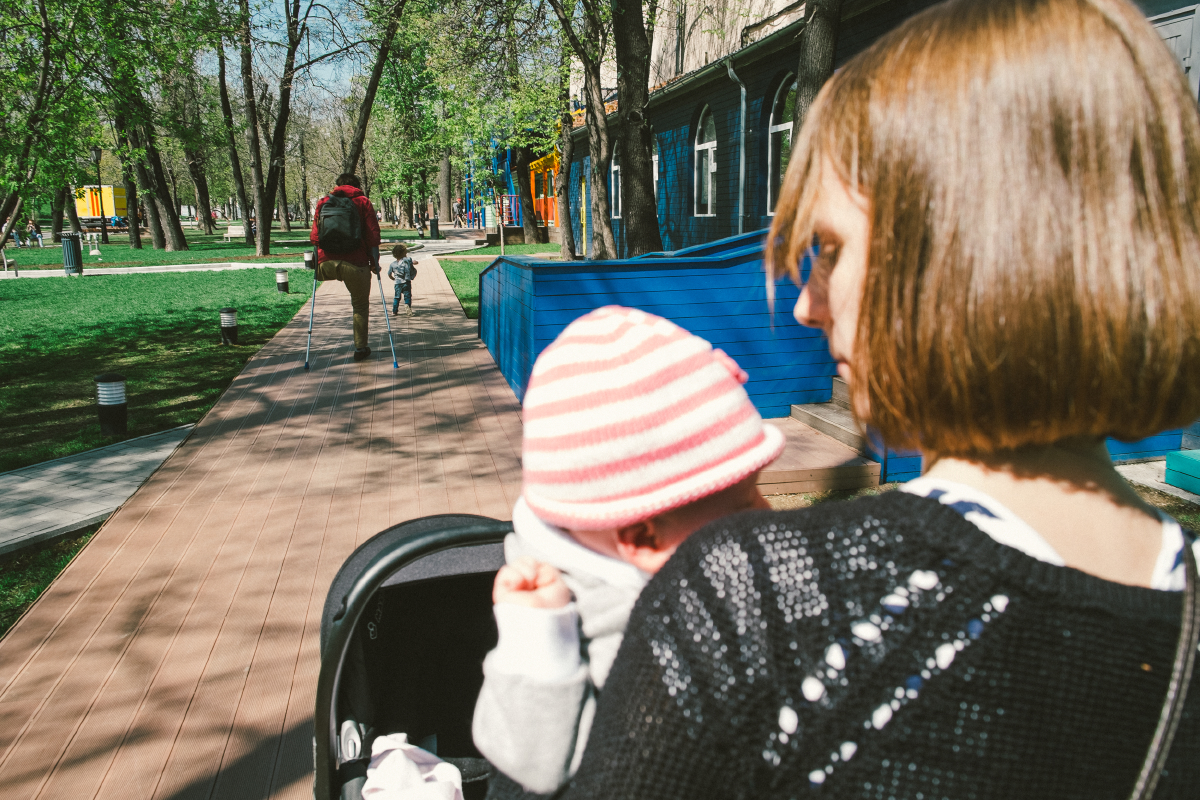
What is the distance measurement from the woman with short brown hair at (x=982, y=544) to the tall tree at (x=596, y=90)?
12.9 meters

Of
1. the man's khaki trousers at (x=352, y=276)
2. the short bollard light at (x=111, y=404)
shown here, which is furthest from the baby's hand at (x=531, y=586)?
the man's khaki trousers at (x=352, y=276)

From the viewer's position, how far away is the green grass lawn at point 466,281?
15564 millimetres

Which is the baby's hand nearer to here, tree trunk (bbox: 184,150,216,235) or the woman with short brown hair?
the woman with short brown hair

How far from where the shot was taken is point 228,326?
11203mm

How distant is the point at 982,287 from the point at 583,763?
58 centimetres

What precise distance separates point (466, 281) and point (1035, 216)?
2063 cm

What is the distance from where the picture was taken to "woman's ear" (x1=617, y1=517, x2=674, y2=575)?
1.04m

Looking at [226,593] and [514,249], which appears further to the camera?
[514,249]

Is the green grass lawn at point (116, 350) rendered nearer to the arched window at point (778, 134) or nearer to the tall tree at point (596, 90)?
the tall tree at point (596, 90)

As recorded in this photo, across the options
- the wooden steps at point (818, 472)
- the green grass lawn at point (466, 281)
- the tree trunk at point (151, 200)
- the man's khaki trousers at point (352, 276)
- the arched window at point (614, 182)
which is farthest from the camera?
the tree trunk at point (151, 200)

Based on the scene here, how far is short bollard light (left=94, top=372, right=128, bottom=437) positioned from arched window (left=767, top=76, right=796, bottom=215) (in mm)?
10726

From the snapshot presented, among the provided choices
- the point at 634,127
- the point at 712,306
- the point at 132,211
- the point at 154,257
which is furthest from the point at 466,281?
the point at 132,211

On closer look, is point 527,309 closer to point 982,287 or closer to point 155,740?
point 155,740

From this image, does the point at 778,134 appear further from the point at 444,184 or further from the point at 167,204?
the point at 444,184
